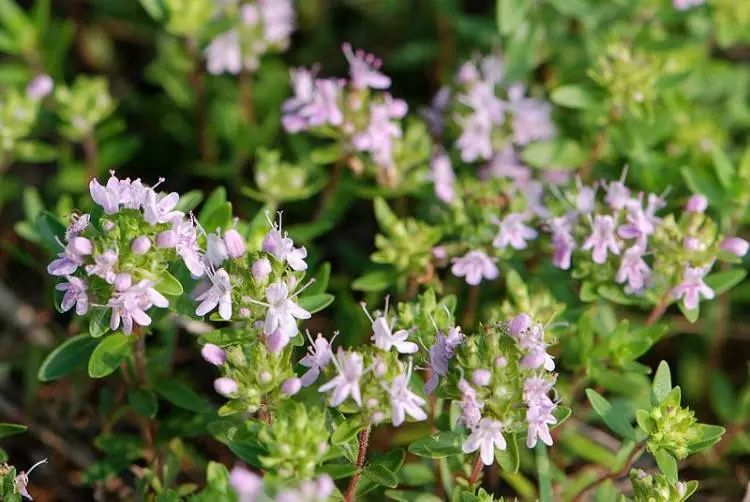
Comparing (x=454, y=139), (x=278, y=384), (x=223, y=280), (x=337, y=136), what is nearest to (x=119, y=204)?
(x=223, y=280)

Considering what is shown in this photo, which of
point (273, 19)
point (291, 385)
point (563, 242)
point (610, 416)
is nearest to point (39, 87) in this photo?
point (273, 19)

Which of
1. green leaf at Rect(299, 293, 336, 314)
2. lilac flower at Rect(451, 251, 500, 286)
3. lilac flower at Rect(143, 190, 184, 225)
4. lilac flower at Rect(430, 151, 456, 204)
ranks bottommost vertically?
lilac flower at Rect(451, 251, 500, 286)

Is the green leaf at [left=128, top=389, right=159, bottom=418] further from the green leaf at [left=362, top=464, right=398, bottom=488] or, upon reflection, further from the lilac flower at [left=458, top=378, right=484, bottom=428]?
the lilac flower at [left=458, top=378, right=484, bottom=428]

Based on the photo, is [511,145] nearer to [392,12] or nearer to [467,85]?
[467,85]

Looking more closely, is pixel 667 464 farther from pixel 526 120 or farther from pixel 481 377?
pixel 526 120

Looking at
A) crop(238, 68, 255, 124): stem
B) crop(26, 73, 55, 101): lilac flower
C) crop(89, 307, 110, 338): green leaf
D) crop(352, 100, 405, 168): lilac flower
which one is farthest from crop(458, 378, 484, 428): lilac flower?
crop(26, 73, 55, 101): lilac flower
